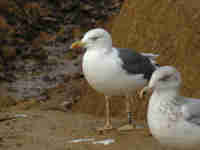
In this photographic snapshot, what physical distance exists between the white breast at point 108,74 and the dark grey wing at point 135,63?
3.0 inches

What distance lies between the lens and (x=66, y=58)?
39.4ft

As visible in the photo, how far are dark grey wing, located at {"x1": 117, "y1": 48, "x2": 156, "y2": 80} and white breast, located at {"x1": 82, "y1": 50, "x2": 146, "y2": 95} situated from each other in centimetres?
8

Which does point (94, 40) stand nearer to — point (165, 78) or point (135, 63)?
point (135, 63)

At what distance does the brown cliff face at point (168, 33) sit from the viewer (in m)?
6.90

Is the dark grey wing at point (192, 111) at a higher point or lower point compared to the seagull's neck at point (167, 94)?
lower

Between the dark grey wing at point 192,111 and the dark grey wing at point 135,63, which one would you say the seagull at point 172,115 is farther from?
the dark grey wing at point 135,63

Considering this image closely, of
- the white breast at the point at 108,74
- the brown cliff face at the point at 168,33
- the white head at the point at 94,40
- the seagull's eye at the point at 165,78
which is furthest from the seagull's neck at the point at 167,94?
the brown cliff face at the point at 168,33

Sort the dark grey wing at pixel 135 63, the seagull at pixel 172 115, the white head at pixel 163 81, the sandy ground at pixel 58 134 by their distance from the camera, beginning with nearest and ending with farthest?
1. the seagull at pixel 172 115
2. the white head at pixel 163 81
3. the sandy ground at pixel 58 134
4. the dark grey wing at pixel 135 63

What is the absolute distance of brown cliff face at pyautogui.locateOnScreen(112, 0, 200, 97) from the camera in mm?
6902

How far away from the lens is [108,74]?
5.84 metres

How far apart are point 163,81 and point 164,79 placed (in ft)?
0.07

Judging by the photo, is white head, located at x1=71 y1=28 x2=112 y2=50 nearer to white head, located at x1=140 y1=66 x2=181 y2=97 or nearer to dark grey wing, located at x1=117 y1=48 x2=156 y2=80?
dark grey wing, located at x1=117 y1=48 x2=156 y2=80

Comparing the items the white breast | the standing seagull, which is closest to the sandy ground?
the standing seagull

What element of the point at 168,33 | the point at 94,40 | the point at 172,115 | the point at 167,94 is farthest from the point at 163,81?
the point at 168,33
